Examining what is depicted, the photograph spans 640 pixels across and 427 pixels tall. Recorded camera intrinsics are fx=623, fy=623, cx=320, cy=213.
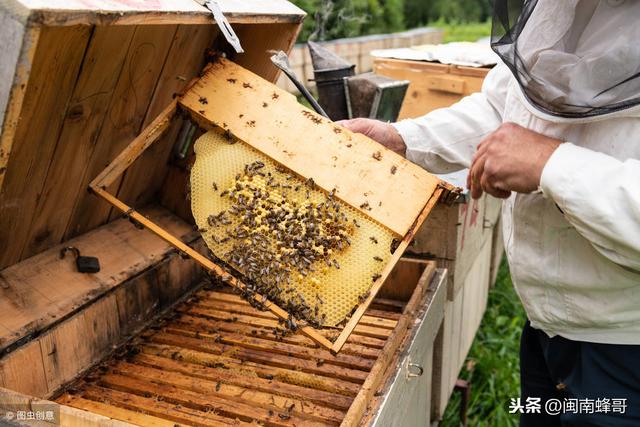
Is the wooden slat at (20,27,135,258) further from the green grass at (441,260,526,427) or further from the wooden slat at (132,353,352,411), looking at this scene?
the green grass at (441,260,526,427)

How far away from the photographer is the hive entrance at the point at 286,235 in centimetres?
190

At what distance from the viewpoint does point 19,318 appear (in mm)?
1948

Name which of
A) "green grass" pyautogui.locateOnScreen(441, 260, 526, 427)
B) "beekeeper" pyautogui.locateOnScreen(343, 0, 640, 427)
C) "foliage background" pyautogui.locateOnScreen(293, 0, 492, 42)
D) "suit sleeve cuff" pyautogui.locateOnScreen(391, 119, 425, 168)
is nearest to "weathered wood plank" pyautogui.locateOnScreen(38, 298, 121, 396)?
"suit sleeve cuff" pyautogui.locateOnScreen(391, 119, 425, 168)

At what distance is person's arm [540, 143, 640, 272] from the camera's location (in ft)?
5.21

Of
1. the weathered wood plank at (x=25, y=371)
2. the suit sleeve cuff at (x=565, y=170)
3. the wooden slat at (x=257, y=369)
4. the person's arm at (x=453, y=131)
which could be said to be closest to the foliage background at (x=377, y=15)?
the person's arm at (x=453, y=131)

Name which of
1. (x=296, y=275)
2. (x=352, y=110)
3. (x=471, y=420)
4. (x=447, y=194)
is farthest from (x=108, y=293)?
(x=471, y=420)

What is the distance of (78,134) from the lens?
209 centimetres

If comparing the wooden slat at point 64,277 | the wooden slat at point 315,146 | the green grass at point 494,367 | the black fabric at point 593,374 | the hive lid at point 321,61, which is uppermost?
the hive lid at point 321,61

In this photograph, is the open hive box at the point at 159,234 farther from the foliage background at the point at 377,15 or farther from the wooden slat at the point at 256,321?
the foliage background at the point at 377,15

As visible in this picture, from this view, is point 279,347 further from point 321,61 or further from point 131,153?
point 321,61

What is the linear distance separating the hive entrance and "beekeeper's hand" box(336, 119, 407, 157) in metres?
0.49

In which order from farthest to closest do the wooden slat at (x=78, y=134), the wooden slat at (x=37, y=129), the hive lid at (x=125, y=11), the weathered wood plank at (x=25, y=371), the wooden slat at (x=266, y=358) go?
1. the wooden slat at (x=266, y=358)
2. the wooden slat at (x=78, y=134)
3. the weathered wood plank at (x=25, y=371)
4. the wooden slat at (x=37, y=129)
5. the hive lid at (x=125, y=11)

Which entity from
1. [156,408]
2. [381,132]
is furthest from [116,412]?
[381,132]

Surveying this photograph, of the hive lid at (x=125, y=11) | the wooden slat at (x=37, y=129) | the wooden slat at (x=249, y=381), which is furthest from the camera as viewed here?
the wooden slat at (x=249, y=381)
